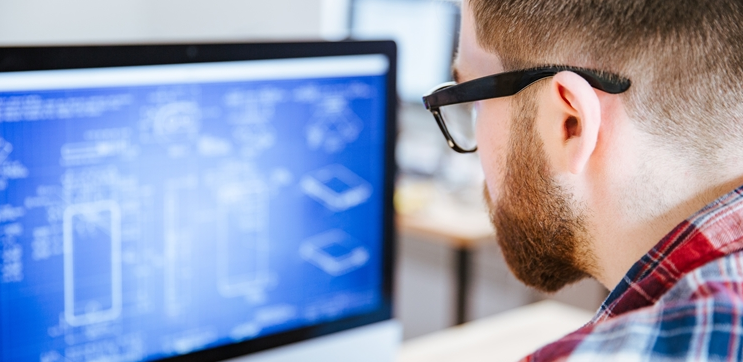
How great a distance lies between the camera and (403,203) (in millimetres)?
2389

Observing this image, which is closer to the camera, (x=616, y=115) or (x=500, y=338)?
(x=616, y=115)

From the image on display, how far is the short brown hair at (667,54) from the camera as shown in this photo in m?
0.61

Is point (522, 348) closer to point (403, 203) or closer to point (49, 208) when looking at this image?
point (49, 208)

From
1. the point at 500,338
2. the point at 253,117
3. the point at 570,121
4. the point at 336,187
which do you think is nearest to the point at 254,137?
the point at 253,117

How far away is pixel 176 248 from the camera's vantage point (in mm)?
851

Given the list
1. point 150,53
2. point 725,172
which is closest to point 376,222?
point 150,53

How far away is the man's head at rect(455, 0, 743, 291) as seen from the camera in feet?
2.03

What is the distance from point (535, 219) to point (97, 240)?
1.45ft

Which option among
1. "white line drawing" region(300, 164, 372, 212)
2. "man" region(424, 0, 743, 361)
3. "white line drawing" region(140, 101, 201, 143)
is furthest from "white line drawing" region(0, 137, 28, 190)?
Result: "man" region(424, 0, 743, 361)

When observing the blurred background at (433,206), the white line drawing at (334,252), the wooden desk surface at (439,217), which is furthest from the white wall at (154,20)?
the wooden desk surface at (439,217)

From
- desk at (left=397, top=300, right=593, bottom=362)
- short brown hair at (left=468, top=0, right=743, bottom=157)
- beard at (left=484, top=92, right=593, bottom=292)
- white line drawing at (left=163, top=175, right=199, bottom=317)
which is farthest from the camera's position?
desk at (left=397, top=300, right=593, bottom=362)

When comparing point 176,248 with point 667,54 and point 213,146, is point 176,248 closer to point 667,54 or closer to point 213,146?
point 213,146

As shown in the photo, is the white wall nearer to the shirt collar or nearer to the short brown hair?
the short brown hair

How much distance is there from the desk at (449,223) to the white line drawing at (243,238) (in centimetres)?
130
